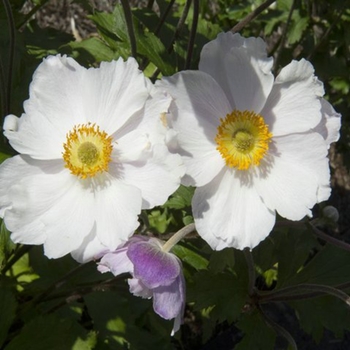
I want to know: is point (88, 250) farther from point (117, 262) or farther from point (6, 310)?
point (6, 310)

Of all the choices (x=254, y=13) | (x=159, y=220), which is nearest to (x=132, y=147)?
(x=254, y=13)

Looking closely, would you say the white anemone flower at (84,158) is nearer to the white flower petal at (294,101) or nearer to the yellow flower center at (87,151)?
the yellow flower center at (87,151)

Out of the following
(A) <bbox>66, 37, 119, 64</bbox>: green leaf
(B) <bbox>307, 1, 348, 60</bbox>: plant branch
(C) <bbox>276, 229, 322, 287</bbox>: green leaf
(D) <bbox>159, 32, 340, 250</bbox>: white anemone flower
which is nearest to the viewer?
(D) <bbox>159, 32, 340, 250</bbox>: white anemone flower

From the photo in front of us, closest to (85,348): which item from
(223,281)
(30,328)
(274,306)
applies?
(30,328)

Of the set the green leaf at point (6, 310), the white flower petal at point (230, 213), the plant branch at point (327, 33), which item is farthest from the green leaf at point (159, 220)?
the white flower petal at point (230, 213)

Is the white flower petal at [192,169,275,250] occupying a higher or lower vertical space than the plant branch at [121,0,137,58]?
lower

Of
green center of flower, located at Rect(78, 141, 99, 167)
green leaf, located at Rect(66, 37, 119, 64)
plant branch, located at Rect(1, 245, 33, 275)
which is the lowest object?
plant branch, located at Rect(1, 245, 33, 275)

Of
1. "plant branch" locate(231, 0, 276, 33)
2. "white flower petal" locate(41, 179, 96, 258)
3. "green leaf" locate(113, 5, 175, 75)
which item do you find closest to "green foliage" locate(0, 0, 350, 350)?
"green leaf" locate(113, 5, 175, 75)

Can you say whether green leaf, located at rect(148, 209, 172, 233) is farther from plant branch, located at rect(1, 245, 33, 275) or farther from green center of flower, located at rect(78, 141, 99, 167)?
green center of flower, located at rect(78, 141, 99, 167)

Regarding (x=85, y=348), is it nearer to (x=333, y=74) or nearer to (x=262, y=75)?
(x=262, y=75)
